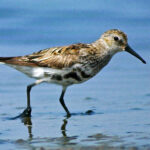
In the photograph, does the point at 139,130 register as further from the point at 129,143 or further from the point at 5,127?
the point at 5,127

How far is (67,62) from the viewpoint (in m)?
11.4

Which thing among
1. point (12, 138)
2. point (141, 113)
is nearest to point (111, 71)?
point (141, 113)

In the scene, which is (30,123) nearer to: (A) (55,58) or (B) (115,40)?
(A) (55,58)

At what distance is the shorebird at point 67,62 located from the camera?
37.4 feet

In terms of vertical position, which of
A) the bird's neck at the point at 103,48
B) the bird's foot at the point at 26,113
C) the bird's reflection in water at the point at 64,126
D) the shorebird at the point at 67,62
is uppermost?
the bird's neck at the point at 103,48

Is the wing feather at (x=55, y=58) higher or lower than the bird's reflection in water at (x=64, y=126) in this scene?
higher

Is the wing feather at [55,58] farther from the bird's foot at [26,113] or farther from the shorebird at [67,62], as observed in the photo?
the bird's foot at [26,113]

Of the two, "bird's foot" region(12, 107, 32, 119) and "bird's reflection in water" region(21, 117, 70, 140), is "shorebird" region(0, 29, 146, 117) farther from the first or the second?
"bird's reflection in water" region(21, 117, 70, 140)

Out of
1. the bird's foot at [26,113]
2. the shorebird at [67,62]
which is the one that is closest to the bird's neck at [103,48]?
Result: the shorebird at [67,62]

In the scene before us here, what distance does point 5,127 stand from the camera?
10.2m

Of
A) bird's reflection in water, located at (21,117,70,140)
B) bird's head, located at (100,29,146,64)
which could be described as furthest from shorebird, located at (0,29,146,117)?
bird's reflection in water, located at (21,117,70,140)

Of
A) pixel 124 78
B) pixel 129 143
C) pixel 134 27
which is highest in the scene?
pixel 134 27

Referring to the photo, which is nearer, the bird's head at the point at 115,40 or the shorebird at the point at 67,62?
the shorebird at the point at 67,62

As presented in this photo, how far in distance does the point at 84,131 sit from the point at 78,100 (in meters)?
2.36
